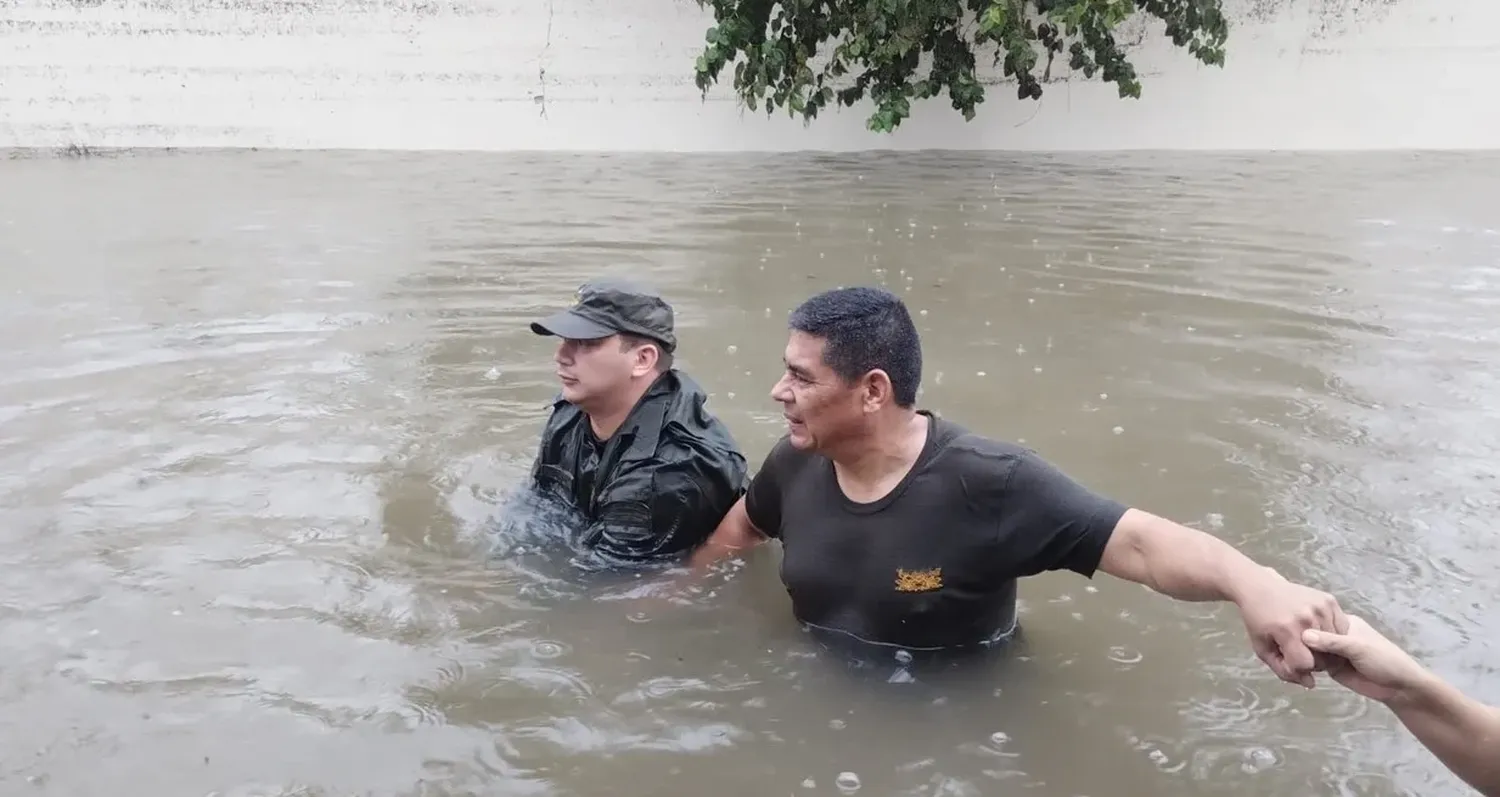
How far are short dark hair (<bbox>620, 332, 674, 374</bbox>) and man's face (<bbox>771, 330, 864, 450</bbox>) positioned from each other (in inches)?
38.4

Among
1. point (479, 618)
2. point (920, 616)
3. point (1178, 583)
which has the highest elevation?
point (1178, 583)

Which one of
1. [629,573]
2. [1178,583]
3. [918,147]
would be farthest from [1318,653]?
[918,147]

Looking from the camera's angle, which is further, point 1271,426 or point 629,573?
point 1271,426

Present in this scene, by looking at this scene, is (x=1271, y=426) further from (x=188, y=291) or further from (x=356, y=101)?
(x=356, y=101)

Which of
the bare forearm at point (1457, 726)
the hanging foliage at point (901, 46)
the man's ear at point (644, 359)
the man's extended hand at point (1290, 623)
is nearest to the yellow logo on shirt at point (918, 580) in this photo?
the man's extended hand at point (1290, 623)

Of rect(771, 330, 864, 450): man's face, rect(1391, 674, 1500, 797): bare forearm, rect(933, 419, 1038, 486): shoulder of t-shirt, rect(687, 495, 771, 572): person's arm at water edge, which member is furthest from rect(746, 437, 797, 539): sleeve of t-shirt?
rect(1391, 674, 1500, 797): bare forearm

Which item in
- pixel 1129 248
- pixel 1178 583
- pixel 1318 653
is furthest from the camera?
pixel 1129 248

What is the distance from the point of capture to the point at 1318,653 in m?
2.22

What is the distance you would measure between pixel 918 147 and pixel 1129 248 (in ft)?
19.3

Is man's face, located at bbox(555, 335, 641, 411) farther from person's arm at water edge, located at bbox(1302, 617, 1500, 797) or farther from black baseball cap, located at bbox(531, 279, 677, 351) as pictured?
person's arm at water edge, located at bbox(1302, 617, 1500, 797)

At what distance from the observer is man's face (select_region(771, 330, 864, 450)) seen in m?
2.96

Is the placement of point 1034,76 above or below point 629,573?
above

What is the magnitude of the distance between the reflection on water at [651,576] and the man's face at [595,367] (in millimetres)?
597

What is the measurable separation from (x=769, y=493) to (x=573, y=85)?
37.4 ft
